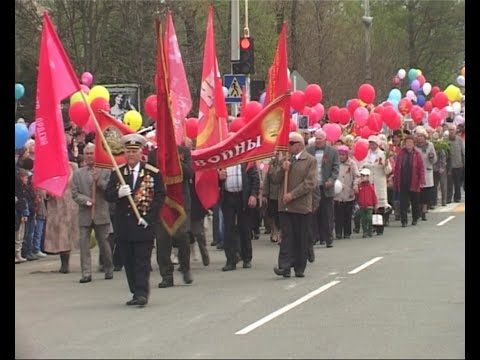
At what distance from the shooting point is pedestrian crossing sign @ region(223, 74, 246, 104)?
25375 mm

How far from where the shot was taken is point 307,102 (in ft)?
86.1

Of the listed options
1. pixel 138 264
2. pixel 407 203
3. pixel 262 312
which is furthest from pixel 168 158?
pixel 407 203

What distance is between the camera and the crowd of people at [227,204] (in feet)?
43.3

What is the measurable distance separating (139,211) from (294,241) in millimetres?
3061

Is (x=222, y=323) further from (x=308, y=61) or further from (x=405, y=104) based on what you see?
(x=308, y=61)

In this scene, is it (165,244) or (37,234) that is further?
(37,234)

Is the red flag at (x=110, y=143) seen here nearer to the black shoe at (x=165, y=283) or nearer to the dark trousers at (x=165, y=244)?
the dark trousers at (x=165, y=244)

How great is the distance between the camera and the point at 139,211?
13.1 meters

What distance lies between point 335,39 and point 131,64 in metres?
10.9

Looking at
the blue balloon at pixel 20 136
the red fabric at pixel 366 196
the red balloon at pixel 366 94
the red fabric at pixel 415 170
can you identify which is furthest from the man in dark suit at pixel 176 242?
the red balloon at pixel 366 94

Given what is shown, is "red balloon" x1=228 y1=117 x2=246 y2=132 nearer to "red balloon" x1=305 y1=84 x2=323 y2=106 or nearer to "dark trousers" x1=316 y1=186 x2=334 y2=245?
"dark trousers" x1=316 y1=186 x2=334 y2=245

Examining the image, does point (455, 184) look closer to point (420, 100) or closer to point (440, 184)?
point (440, 184)

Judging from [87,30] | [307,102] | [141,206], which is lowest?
[141,206]

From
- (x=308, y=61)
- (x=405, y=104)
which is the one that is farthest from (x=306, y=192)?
(x=308, y=61)
